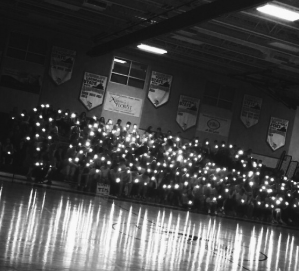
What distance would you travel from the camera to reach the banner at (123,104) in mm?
29094

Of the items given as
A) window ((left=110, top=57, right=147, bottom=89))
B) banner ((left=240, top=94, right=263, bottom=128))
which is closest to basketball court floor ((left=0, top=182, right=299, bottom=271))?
window ((left=110, top=57, right=147, bottom=89))

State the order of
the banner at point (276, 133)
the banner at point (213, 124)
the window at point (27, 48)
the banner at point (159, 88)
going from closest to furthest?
the window at point (27, 48)
the banner at point (159, 88)
the banner at point (213, 124)
the banner at point (276, 133)

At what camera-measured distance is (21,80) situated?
2702 centimetres

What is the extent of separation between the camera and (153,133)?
90.6 feet

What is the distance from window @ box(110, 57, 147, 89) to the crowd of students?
9.70ft

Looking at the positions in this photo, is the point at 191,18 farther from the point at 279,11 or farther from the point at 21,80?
the point at 21,80

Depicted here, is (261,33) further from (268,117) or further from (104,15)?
(268,117)

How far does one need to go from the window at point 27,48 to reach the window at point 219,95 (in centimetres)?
931

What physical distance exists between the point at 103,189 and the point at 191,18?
8.07 metres

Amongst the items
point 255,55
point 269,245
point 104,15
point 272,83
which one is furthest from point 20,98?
point 269,245

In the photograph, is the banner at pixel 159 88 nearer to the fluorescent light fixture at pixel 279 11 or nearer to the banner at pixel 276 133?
the banner at pixel 276 133

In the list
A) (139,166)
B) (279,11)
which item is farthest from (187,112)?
(279,11)

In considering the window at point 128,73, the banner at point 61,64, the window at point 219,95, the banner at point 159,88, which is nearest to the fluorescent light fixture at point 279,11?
the banner at point 61,64

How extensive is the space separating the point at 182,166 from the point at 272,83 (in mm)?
8403
